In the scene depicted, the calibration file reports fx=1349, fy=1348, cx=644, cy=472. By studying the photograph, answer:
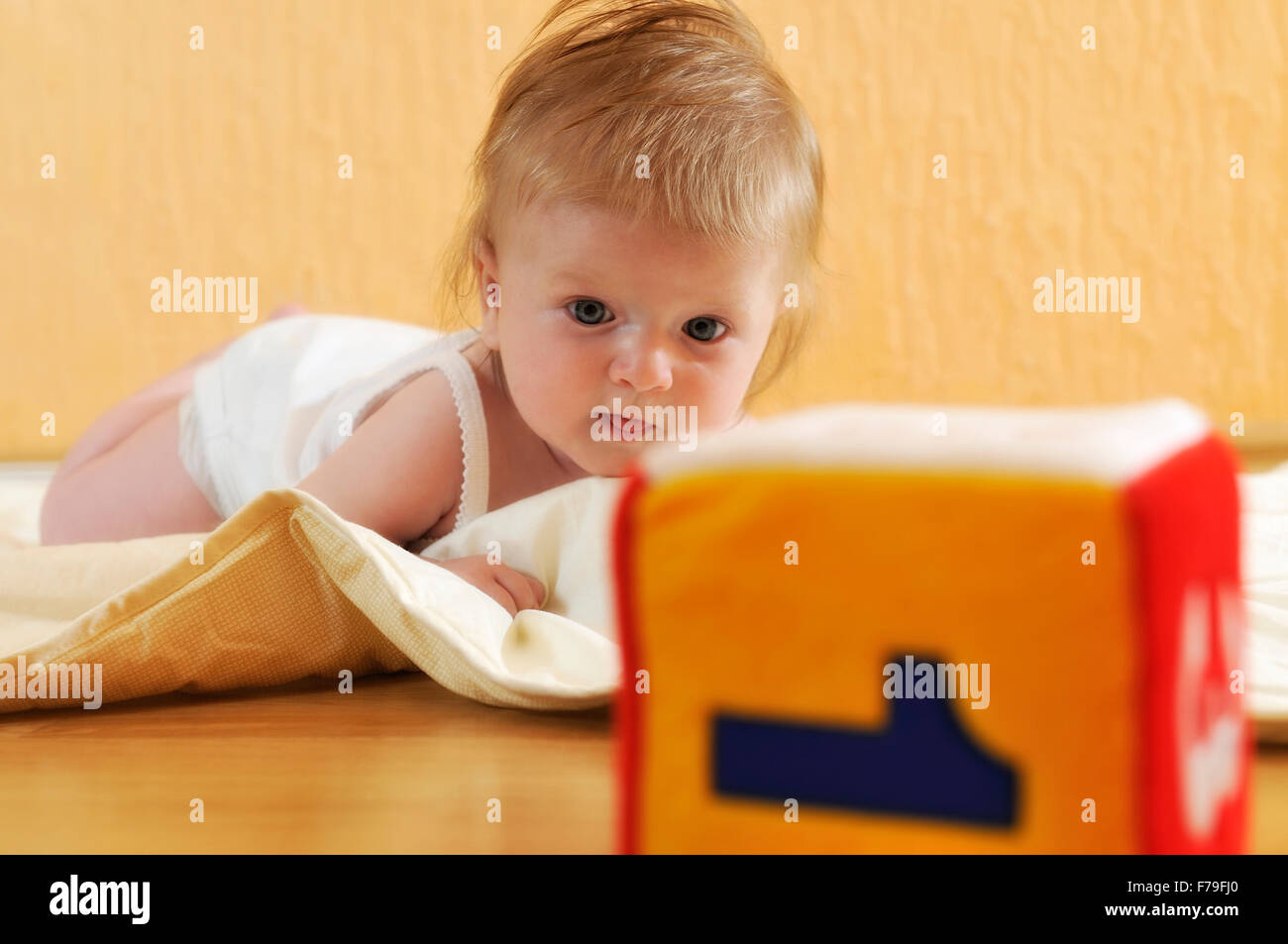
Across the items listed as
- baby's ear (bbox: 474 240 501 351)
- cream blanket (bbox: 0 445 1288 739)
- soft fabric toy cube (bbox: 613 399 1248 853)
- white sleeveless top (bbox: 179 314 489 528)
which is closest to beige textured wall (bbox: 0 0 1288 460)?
white sleeveless top (bbox: 179 314 489 528)

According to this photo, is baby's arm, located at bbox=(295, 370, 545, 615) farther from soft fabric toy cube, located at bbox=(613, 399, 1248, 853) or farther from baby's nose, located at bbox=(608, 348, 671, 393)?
soft fabric toy cube, located at bbox=(613, 399, 1248, 853)

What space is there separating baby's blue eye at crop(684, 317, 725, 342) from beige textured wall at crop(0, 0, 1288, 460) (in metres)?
1.06

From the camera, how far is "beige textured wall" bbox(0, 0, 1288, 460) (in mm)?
2025

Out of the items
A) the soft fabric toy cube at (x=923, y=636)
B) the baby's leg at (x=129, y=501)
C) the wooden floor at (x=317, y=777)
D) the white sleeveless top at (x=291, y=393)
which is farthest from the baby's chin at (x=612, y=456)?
→ the soft fabric toy cube at (x=923, y=636)

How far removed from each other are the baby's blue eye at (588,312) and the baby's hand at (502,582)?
179mm

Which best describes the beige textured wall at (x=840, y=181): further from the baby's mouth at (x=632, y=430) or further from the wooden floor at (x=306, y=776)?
the wooden floor at (x=306, y=776)

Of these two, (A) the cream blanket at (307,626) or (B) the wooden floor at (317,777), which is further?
(A) the cream blanket at (307,626)

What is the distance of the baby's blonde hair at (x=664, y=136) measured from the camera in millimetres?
921

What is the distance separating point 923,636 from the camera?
35 cm

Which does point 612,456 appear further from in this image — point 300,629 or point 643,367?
point 300,629

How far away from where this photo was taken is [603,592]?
865mm

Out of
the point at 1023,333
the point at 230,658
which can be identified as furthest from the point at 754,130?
the point at 1023,333

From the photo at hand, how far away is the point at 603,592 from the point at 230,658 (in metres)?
0.24
